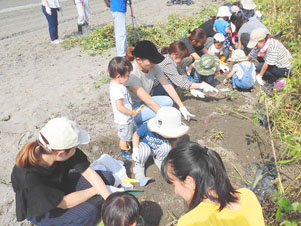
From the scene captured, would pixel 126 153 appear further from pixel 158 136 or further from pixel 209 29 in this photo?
pixel 209 29

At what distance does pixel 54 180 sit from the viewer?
1.88 meters

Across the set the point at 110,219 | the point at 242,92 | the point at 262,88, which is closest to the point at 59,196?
the point at 110,219

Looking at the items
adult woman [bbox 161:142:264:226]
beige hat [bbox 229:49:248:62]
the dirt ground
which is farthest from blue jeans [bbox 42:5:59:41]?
adult woman [bbox 161:142:264:226]

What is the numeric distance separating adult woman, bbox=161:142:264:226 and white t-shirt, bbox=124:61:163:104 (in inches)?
67.5

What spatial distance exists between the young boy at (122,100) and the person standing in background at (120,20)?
2.49 meters

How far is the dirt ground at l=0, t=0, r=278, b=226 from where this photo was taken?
2.47 meters

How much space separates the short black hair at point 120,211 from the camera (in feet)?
5.49

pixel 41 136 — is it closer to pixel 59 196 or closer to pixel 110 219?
pixel 59 196

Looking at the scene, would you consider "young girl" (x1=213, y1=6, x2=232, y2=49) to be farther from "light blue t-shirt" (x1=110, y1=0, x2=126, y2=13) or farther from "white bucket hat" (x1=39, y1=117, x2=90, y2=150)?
"white bucket hat" (x1=39, y1=117, x2=90, y2=150)

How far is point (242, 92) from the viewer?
4.00 metres

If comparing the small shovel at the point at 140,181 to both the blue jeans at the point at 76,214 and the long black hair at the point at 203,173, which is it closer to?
the blue jeans at the point at 76,214

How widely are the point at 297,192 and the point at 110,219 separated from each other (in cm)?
158

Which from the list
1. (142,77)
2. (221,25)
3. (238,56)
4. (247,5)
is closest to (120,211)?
(142,77)

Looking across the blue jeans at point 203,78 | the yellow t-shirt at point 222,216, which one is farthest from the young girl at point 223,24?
the yellow t-shirt at point 222,216
